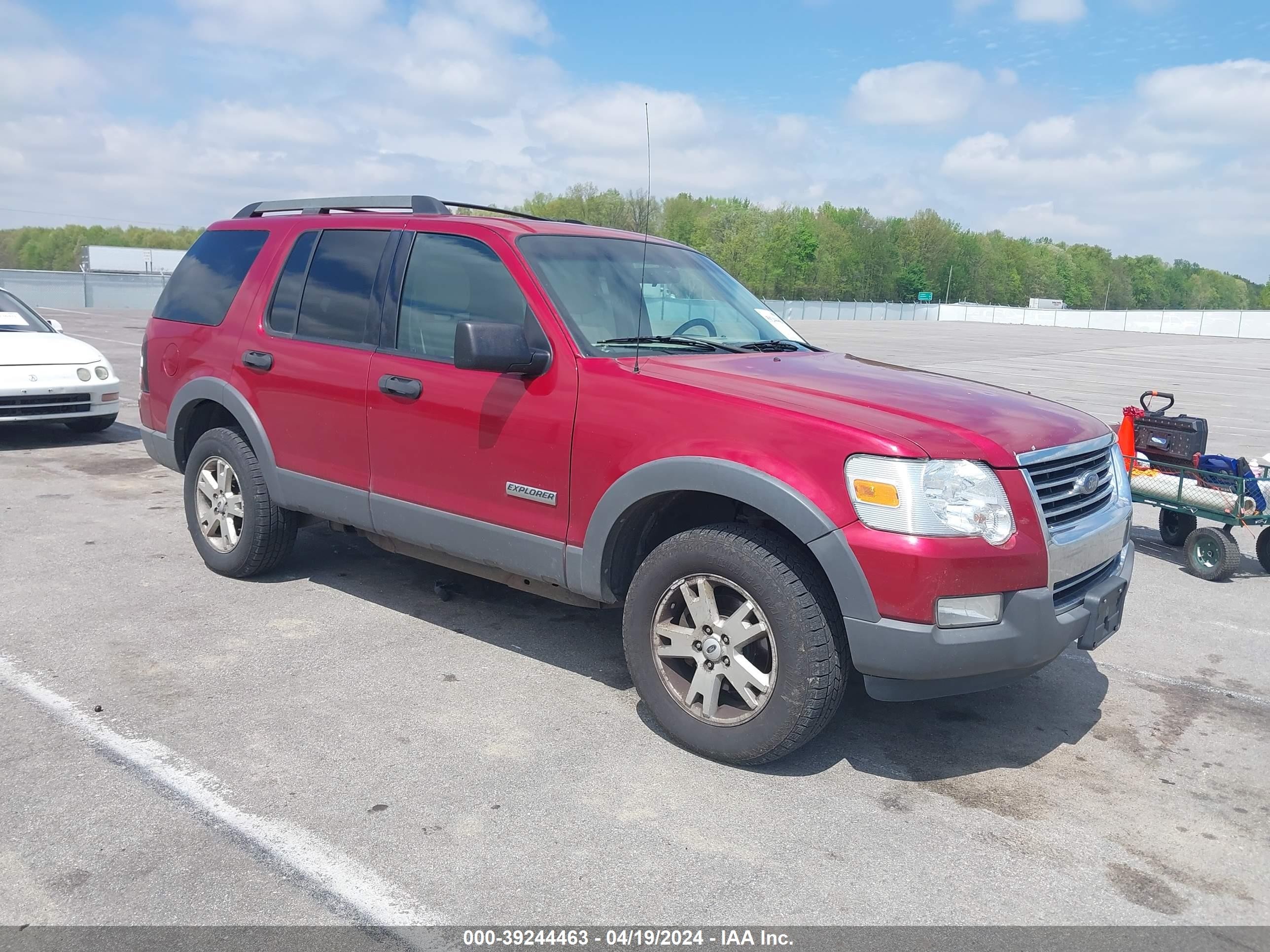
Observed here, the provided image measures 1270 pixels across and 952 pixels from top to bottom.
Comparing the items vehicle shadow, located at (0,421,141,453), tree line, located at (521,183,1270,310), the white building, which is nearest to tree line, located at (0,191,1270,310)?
tree line, located at (521,183,1270,310)

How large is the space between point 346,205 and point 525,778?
10.8 feet

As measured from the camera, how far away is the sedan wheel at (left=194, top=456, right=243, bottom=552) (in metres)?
5.67

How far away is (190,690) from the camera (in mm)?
4281

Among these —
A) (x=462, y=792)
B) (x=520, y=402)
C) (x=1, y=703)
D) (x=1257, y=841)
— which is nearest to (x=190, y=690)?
(x=1, y=703)

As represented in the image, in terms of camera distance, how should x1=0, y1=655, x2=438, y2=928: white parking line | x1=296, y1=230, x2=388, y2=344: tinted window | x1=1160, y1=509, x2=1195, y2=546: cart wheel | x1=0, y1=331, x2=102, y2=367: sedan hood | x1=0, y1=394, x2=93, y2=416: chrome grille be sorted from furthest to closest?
x1=0, y1=331, x2=102, y2=367: sedan hood, x1=0, y1=394, x2=93, y2=416: chrome grille, x1=1160, y1=509, x2=1195, y2=546: cart wheel, x1=296, y1=230, x2=388, y2=344: tinted window, x1=0, y1=655, x2=438, y2=928: white parking line

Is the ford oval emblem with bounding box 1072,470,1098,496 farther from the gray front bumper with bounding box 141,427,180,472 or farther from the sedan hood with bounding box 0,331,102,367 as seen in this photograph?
the sedan hood with bounding box 0,331,102,367

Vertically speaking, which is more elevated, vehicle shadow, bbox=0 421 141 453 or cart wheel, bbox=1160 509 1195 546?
cart wheel, bbox=1160 509 1195 546

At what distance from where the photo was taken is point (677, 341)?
4531mm

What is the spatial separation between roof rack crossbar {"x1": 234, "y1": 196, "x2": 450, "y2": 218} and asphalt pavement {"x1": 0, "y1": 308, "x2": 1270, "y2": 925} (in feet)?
6.64

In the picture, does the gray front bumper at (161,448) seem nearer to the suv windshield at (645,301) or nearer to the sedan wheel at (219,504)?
the sedan wheel at (219,504)

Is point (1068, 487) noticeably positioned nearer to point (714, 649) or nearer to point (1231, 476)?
point (714, 649)

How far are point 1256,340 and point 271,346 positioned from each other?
227 ft

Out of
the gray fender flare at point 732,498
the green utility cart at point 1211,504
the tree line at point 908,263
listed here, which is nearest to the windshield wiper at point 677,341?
the gray fender flare at point 732,498

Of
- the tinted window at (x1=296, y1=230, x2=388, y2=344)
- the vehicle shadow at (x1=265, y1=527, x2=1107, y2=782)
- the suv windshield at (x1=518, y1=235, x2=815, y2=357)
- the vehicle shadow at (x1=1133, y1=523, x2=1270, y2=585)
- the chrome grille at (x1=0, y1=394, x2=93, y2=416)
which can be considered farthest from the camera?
the chrome grille at (x1=0, y1=394, x2=93, y2=416)
